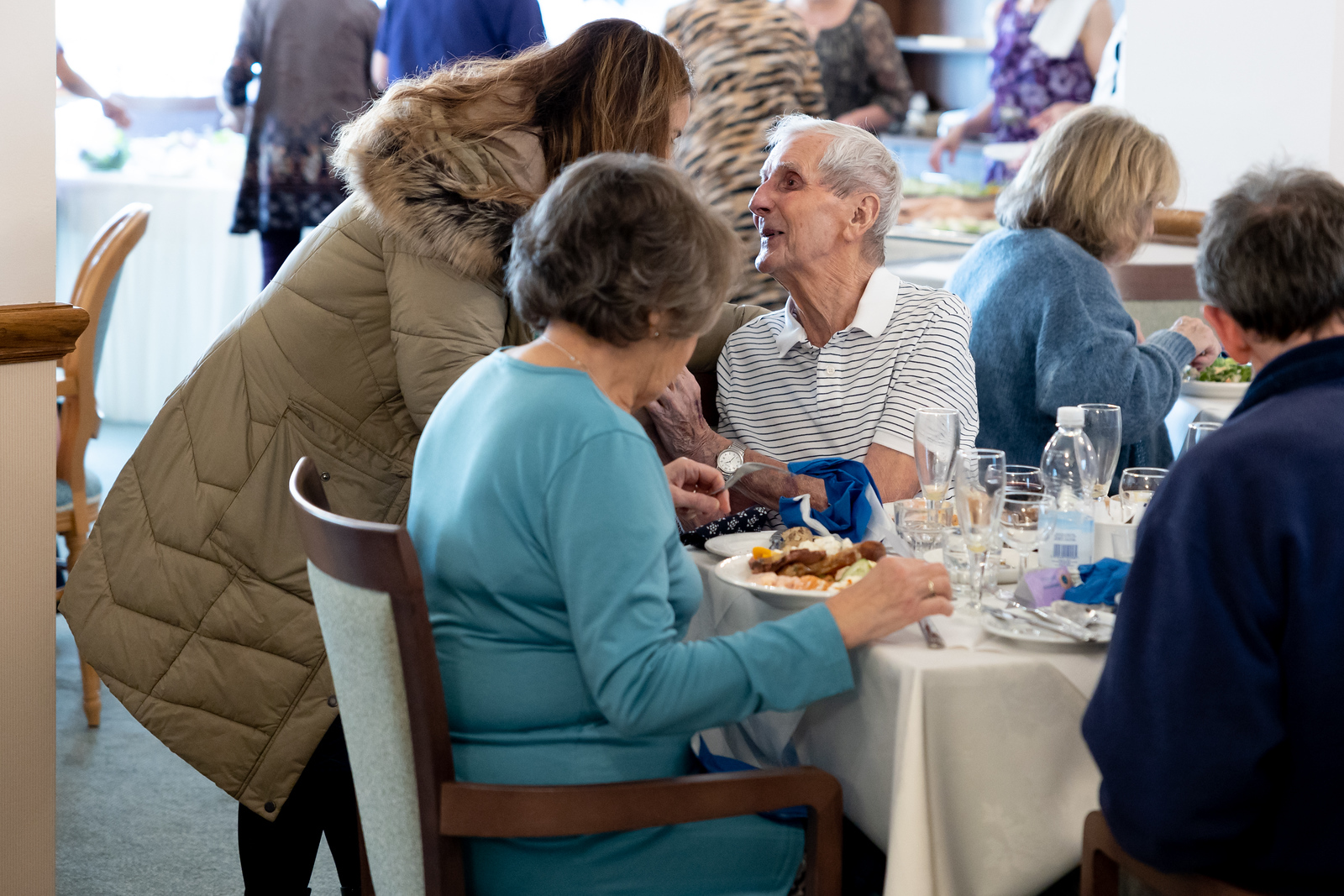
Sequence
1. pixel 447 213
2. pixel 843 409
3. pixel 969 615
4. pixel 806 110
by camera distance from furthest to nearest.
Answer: pixel 806 110 < pixel 843 409 < pixel 447 213 < pixel 969 615

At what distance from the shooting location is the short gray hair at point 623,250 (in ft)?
4.21

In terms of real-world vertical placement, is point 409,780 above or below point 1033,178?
below

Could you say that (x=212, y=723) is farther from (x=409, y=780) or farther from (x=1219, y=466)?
(x=1219, y=466)

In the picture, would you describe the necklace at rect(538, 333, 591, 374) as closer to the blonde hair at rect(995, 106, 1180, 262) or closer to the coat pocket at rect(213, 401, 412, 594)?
the coat pocket at rect(213, 401, 412, 594)

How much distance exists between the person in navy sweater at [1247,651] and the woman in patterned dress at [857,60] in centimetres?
379

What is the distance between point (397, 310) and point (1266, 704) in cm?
122

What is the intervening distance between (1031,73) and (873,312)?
3144 mm

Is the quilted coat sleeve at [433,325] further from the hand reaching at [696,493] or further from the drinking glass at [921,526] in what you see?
the drinking glass at [921,526]

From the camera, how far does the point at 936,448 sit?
1.68m

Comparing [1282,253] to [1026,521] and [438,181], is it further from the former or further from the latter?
[438,181]

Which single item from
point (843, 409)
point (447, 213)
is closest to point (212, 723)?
point (447, 213)

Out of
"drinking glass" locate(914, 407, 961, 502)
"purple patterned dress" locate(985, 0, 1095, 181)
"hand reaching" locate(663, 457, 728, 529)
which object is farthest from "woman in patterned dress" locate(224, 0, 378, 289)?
"drinking glass" locate(914, 407, 961, 502)

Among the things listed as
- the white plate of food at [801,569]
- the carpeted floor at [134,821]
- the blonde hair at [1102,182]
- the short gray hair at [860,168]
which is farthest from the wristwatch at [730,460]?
the carpeted floor at [134,821]

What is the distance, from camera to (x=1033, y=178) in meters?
2.62
